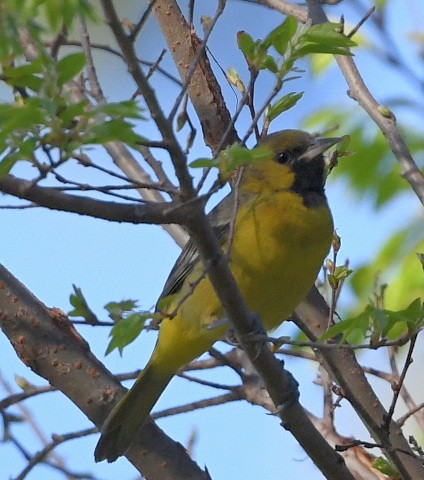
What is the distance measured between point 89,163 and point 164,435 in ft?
6.04

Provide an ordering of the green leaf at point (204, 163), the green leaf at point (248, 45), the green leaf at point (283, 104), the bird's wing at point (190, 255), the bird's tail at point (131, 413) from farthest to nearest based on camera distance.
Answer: the bird's wing at point (190, 255)
the bird's tail at point (131, 413)
the green leaf at point (283, 104)
the green leaf at point (248, 45)
the green leaf at point (204, 163)

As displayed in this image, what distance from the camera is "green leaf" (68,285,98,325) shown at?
3.24 metres

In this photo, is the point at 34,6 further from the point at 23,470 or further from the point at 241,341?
the point at 23,470

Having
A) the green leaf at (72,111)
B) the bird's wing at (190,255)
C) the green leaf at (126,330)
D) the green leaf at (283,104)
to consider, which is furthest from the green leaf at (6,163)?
the bird's wing at (190,255)

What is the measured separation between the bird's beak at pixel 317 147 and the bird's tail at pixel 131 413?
1.23 meters

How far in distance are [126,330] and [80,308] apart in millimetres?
478

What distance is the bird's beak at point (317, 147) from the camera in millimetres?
4703

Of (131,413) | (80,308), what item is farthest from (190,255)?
(80,308)

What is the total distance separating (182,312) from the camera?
4.45 meters

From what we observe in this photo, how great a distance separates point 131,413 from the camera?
431cm

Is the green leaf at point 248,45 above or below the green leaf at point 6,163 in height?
above

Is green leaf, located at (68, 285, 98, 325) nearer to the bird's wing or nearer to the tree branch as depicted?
the tree branch

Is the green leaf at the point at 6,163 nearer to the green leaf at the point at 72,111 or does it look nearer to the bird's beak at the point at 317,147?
the green leaf at the point at 72,111

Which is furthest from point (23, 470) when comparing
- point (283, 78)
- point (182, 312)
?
point (283, 78)
